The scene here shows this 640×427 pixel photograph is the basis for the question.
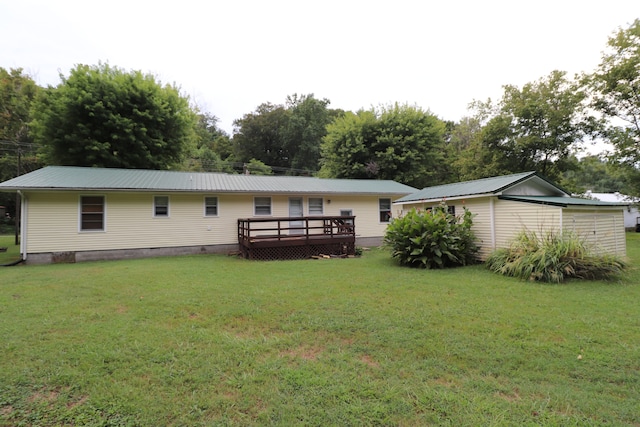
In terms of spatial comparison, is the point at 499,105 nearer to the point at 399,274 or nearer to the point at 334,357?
the point at 399,274

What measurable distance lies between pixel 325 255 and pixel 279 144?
2964 cm

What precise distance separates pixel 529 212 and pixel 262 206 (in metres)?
9.75

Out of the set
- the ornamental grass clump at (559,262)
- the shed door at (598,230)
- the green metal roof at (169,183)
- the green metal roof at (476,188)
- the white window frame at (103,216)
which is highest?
the green metal roof at (169,183)

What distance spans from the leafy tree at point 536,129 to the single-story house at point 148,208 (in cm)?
1234

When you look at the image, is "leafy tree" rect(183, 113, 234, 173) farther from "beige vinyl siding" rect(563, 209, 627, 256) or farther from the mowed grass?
"beige vinyl siding" rect(563, 209, 627, 256)

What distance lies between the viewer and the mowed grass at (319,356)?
2254mm

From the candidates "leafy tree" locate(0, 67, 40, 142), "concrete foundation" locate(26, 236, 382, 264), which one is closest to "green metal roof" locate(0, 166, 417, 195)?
"concrete foundation" locate(26, 236, 382, 264)

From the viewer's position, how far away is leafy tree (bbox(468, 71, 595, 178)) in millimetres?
19703

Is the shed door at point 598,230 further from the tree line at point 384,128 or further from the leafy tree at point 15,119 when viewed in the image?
the leafy tree at point 15,119

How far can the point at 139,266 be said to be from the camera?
8.90m

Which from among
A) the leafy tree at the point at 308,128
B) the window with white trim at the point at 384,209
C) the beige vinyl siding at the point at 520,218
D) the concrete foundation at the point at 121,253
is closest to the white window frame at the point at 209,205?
the concrete foundation at the point at 121,253

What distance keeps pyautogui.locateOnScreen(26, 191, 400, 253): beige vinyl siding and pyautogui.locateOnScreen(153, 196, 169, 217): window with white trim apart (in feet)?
0.41

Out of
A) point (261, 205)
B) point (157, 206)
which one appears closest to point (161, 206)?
point (157, 206)

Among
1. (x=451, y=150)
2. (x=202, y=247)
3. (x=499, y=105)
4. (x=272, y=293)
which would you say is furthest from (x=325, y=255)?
(x=451, y=150)
